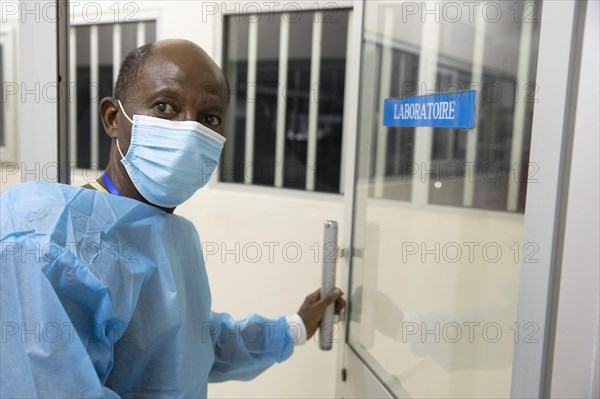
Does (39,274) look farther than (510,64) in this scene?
No

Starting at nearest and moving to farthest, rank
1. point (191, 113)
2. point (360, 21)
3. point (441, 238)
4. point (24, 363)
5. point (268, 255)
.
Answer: point (24, 363), point (191, 113), point (441, 238), point (360, 21), point (268, 255)

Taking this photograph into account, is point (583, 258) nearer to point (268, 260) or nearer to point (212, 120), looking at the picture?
point (212, 120)

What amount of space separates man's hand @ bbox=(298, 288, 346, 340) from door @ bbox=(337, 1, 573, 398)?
0.09m

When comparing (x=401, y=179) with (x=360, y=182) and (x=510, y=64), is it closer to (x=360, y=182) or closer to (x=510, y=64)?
(x=360, y=182)

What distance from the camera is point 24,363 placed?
0.70 metres

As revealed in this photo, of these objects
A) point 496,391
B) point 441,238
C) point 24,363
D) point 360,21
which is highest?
point 360,21

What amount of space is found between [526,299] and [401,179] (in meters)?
0.65

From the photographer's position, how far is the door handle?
4.40 ft

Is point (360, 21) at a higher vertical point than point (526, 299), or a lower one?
higher

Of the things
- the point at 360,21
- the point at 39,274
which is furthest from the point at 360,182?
the point at 39,274

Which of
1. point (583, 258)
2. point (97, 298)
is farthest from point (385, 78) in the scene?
point (97, 298)

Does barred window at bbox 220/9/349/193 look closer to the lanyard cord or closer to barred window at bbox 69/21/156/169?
barred window at bbox 69/21/156/169

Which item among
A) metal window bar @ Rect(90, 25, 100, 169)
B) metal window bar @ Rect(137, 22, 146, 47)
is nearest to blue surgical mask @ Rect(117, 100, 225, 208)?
metal window bar @ Rect(137, 22, 146, 47)

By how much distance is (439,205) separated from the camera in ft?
4.21
